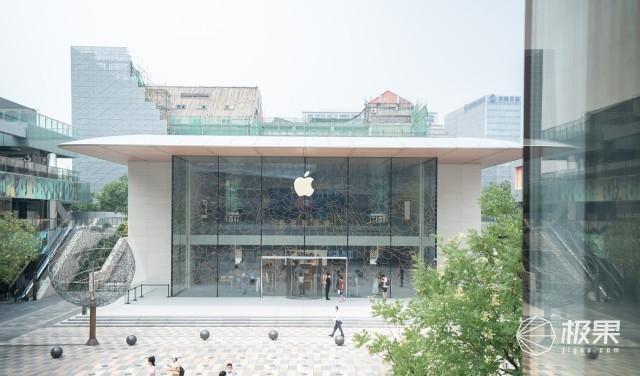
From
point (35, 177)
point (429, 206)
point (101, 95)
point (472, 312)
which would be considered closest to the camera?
point (472, 312)

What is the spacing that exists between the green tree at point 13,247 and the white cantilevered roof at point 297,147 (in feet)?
14.6

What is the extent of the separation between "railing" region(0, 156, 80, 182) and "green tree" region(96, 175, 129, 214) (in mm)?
19375

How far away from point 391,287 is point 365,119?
8.13 m

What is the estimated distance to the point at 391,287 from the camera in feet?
69.8

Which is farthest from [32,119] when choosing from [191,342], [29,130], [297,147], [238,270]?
[191,342]

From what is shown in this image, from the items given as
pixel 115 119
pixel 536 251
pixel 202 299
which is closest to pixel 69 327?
pixel 202 299

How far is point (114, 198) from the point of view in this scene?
156 feet

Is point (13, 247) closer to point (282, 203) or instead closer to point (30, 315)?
point (30, 315)

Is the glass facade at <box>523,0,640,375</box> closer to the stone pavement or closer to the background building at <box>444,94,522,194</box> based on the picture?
the stone pavement

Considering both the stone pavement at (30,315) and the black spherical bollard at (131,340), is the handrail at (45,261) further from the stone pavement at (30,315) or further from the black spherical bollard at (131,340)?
the black spherical bollard at (131,340)

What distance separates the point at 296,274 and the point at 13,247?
12.1 meters

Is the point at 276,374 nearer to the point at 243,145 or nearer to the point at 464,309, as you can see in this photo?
the point at 464,309

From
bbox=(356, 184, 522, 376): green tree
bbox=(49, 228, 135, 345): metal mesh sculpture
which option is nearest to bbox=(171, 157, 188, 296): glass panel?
bbox=(49, 228, 135, 345): metal mesh sculpture

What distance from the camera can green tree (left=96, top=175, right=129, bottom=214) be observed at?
47.3 m
